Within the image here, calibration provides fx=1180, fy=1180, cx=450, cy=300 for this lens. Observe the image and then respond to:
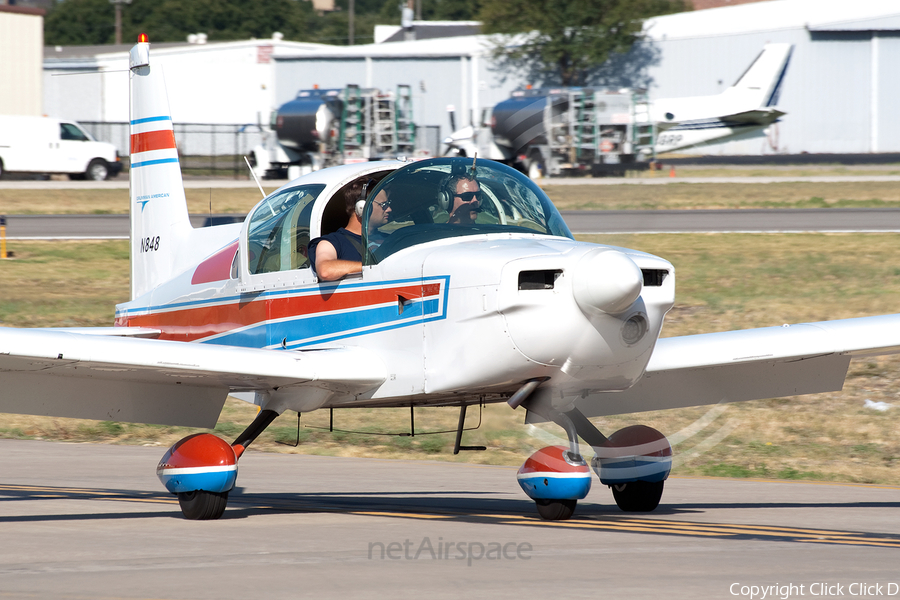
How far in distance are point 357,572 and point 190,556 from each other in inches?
44.2

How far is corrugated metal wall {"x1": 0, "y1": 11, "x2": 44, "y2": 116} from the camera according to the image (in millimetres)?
57500

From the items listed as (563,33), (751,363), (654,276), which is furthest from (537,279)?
(563,33)

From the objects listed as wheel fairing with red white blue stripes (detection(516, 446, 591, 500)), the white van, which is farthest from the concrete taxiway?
the white van

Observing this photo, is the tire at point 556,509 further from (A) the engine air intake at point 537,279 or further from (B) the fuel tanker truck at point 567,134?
(B) the fuel tanker truck at point 567,134

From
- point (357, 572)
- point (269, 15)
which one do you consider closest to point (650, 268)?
point (357, 572)

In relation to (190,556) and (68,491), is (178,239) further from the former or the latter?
(190,556)

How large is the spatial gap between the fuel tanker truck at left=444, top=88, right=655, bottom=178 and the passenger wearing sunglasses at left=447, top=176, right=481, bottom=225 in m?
Answer: 38.3

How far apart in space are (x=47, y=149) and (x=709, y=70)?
36836mm

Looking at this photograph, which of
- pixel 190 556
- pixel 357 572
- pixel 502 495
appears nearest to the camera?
pixel 357 572

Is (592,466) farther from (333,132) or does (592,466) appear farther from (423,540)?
(333,132)

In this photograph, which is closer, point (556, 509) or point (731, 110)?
point (556, 509)

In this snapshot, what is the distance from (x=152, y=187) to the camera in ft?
37.1

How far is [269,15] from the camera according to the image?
115 meters

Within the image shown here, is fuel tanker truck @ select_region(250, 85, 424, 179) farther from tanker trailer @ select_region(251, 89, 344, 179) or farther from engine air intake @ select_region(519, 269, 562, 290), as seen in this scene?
engine air intake @ select_region(519, 269, 562, 290)
